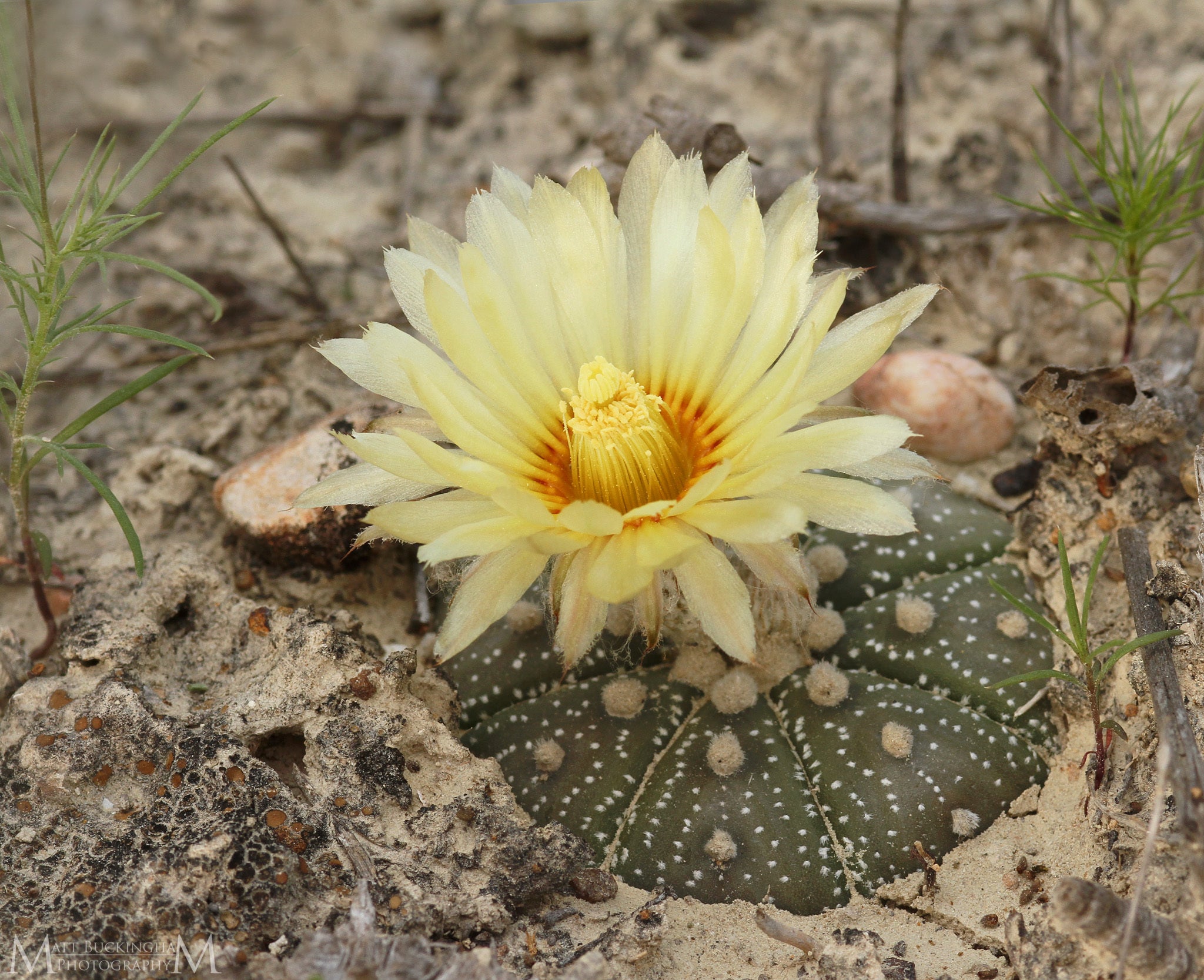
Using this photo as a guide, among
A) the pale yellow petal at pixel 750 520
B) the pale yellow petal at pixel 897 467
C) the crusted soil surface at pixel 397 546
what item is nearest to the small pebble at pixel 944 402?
the crusted soil surface at pixel 397 546

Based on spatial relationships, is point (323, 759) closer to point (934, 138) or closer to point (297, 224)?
point (297, 224)

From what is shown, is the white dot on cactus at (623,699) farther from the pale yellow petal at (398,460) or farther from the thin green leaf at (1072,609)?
the thin green leaf at (1072,609)

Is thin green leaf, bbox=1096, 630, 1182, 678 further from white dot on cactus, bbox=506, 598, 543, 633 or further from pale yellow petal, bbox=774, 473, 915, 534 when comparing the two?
white dot on cactus, bbox=506, 598, 543, 633

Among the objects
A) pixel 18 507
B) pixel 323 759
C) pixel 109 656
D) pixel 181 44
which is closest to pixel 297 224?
pixel 181 44

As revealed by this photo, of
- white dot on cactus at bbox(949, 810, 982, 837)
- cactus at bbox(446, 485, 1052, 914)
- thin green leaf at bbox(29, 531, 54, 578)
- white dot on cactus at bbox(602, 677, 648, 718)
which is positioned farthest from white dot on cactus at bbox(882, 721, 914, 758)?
thin green leaf at bbox(29, 531, 54, 578)

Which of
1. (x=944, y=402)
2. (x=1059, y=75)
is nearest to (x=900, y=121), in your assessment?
(x=1059, y=75)

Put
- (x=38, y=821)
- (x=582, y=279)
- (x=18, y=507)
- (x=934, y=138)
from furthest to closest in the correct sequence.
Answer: (x=934, y=138) → (x=18, y=507) → (x=582, y=279) → (x=38, y=821)
